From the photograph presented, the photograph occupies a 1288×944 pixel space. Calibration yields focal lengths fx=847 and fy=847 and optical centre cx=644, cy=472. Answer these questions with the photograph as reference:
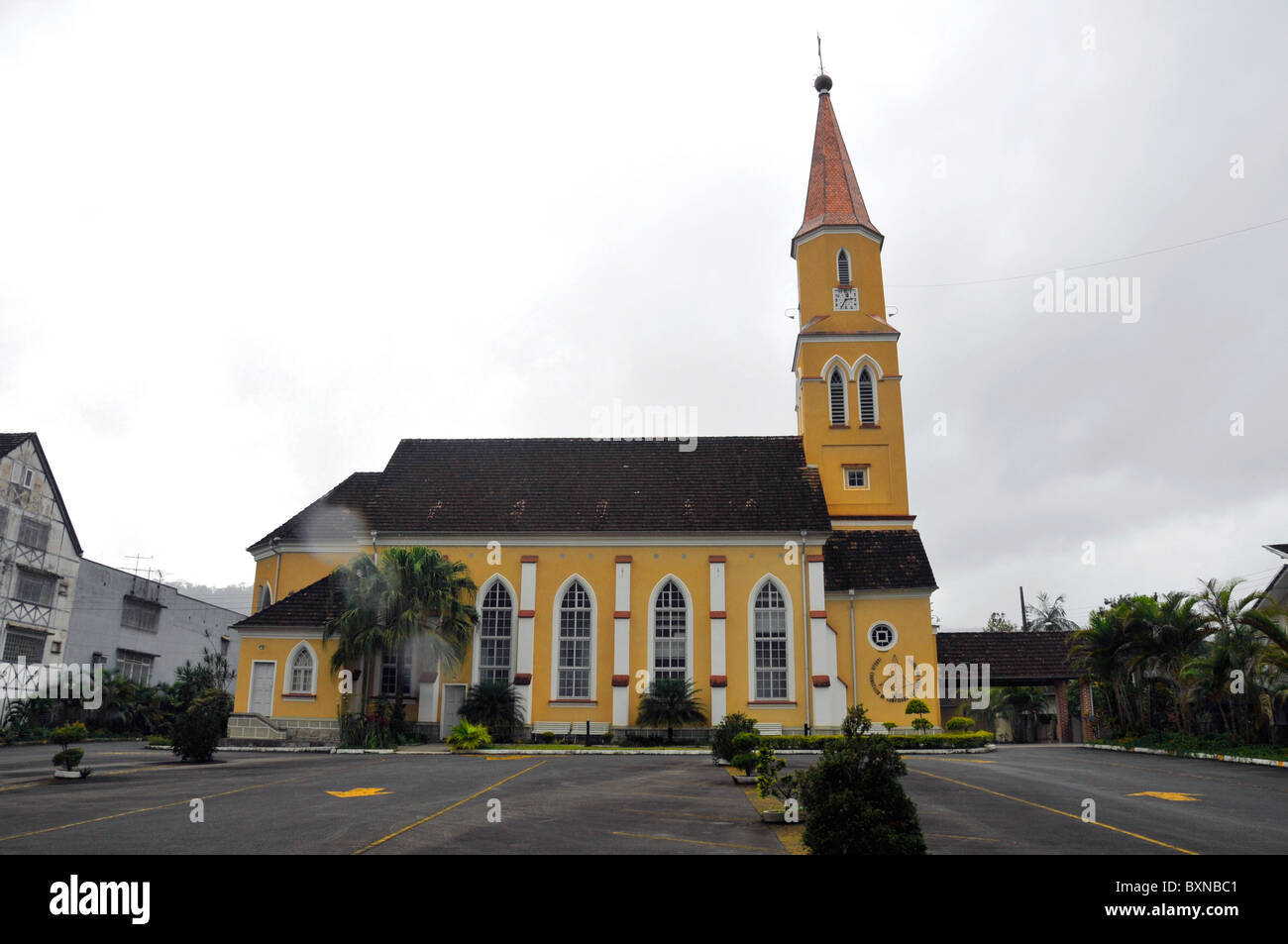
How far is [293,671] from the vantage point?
32562mm

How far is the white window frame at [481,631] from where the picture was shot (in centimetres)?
3366

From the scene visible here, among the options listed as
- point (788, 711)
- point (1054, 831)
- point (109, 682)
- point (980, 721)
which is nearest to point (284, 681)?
point (109, 682)

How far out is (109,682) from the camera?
138ft

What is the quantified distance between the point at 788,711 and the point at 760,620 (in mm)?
3636

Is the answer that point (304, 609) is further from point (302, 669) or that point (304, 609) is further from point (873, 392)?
point (873, 392)

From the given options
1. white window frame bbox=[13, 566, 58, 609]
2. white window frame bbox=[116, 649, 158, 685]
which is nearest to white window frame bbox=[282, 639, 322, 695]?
white window frame bbox=[13, 566, 58, 609]

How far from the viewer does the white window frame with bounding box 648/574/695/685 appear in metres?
33.4

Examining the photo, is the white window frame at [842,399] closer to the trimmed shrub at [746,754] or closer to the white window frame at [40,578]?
the trimmed shrub at [746,754]

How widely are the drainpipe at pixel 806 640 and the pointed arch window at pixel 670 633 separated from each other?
4670mm

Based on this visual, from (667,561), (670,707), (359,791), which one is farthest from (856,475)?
(359,791)

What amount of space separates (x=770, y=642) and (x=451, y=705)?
41.8 feet

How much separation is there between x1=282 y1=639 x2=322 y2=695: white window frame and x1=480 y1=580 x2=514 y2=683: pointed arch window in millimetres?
6211

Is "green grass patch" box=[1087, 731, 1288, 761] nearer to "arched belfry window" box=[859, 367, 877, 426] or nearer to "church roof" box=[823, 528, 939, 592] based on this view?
"church roof" box=[823, 528, 939, 592]

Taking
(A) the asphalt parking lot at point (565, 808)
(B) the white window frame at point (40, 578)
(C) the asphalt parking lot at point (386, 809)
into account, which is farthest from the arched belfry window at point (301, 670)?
(B) the white window frame at point (40, 578)
